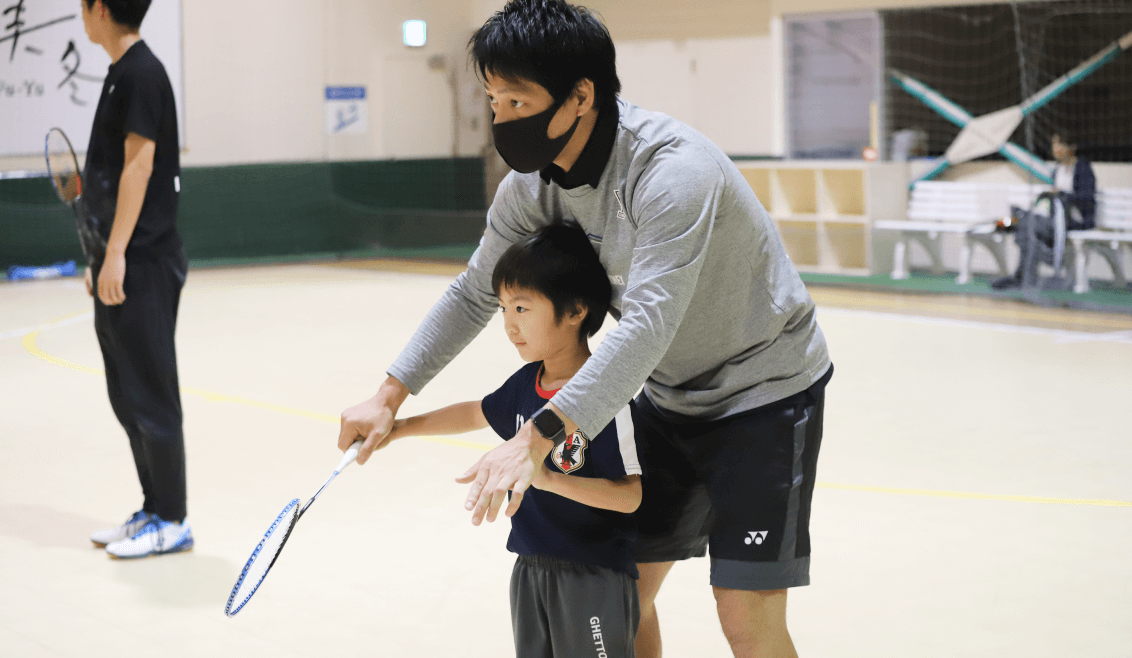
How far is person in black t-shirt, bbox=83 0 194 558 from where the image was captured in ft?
13.0

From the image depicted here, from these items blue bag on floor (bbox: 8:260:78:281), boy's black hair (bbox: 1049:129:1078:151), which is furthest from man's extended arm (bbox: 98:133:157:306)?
boy's black hair (bbox: 1049:129:1078:151)

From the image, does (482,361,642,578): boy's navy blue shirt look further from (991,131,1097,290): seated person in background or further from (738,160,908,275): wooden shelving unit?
(738,160,908,275): wooden shelving unit

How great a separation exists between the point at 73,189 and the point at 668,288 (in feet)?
12.0

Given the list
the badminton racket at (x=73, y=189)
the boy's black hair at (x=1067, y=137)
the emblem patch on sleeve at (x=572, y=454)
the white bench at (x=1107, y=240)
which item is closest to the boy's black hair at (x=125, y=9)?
the badminton racket at (x=73, y=189)

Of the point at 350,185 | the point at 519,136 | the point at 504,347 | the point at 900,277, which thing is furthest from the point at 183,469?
the point at 350,185

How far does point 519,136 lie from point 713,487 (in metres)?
0.73

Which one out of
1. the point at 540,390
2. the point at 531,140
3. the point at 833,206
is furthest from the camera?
the point at 833,206

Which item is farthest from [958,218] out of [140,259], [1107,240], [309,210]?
[140,259]

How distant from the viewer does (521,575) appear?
231 centimetres

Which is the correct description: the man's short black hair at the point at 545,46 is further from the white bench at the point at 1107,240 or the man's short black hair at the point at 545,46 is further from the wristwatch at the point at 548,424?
the white bench at the point at 1107,240

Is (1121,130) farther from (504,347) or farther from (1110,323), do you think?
(504,347)

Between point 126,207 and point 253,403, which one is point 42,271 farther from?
point 126,207

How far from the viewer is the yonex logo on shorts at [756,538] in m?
2.28

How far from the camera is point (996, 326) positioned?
9023 mm
